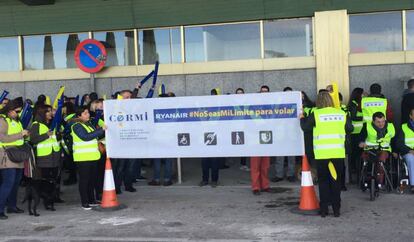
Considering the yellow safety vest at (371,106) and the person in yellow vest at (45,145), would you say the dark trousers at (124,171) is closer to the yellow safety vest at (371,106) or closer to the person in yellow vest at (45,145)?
the person in yellow vest at (45,145)

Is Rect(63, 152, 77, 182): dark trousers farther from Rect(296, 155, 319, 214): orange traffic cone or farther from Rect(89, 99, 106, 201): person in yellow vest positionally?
Rect(296, 155, 319, 214): orange traffic cone

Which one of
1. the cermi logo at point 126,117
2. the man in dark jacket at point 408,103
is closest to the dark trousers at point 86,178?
the cermi logo at point 126,117

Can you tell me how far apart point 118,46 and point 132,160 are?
492 centimetres

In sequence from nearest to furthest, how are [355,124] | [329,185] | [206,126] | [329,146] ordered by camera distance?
[329,146] < [329,185] < [206,126] < [355,124]

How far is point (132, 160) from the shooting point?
9.82m

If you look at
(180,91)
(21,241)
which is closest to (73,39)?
(180,91)

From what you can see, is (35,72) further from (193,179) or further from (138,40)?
(193,179)

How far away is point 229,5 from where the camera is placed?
41.7 ft

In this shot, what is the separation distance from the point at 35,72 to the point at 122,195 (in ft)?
20.4

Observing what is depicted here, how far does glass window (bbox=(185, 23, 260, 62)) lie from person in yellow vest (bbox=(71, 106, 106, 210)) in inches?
213

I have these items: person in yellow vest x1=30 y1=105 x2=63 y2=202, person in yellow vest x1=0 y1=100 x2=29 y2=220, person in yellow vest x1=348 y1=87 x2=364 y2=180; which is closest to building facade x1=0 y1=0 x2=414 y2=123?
person in yellow vest x1=348 y1=87 x2=364 y2=180

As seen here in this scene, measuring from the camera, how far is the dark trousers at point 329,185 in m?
7.20

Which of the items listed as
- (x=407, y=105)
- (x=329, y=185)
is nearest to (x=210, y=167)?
(x=329, y=185)

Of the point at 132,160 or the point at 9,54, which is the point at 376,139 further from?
the point at 9,54
